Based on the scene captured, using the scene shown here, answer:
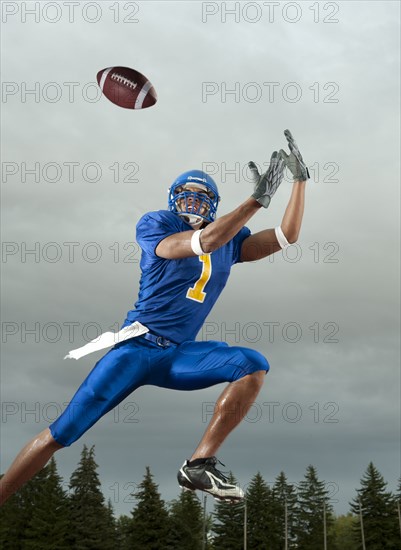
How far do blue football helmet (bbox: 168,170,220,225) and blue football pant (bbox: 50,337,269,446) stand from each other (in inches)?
42.4

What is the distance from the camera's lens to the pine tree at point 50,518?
37.8 m

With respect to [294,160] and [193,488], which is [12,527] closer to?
[193,488]

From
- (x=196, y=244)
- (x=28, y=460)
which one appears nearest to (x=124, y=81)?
(x=196, y=244)

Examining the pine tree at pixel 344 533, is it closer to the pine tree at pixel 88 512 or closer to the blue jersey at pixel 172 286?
the pine tree at pixel 88 512

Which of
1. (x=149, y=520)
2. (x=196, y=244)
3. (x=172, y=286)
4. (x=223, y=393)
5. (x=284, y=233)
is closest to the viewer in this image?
(x=196, y=244)

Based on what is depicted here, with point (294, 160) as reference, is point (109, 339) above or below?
below

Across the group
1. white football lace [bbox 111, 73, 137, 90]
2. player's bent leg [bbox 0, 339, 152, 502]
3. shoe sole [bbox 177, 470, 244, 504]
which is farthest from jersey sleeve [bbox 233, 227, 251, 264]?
white football lace [bbox 111, 73, 137, 90]

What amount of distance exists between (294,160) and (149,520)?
33.8 metres

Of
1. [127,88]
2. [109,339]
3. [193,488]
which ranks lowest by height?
[193,488]

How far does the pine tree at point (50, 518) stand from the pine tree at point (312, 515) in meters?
13.7

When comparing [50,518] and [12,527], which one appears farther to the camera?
[12,527]

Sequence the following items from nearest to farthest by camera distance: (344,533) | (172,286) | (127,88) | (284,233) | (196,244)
→ (196,244) < (172,286) < (284,233) < (127,88) < (344,533)

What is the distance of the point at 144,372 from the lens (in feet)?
20.2

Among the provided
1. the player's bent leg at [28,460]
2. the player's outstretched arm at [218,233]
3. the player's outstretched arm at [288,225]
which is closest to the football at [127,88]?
the player's outstretched arm at [288,225]
